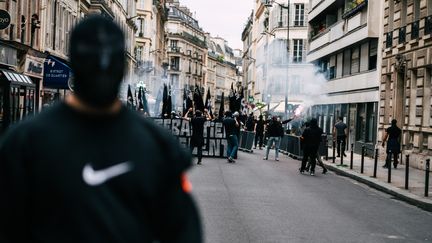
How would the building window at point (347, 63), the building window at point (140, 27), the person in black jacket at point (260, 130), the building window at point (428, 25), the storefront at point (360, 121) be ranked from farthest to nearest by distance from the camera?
the building window at point (140, 27) < the building window at point (347, 63) < the person in black jacket at point (260, 130) < the storefront at point (360, 121) < the building window at point (428, 25)

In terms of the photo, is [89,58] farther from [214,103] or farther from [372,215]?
[214,103]

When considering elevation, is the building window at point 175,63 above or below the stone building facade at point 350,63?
above

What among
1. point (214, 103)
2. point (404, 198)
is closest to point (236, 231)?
point (404, 198)

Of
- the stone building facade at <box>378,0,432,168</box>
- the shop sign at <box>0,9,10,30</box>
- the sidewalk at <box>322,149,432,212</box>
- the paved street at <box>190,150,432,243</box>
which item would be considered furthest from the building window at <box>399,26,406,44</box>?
the shop sign at <box>0,9,10,30</box>

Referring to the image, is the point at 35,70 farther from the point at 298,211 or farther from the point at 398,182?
the point at 298,211

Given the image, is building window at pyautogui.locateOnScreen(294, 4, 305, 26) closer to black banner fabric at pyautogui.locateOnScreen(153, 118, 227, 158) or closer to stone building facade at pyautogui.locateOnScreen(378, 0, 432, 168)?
stone building facade at pyautogui.locateOnScreen(378, 0, 432, 168)

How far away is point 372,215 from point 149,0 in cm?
7340

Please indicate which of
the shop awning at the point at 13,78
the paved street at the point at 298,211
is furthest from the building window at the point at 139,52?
A: the paved street at the point at 298,211

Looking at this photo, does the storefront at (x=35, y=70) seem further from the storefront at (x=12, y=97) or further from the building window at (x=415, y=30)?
the building window at (x=415, y=30)

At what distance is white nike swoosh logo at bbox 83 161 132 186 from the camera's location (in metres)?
2.36

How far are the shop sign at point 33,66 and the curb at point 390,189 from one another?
1378 cm

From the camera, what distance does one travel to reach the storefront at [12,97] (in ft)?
70.9

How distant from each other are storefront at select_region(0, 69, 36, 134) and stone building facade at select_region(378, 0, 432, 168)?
1314 centimetres

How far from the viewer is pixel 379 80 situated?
30.6m
